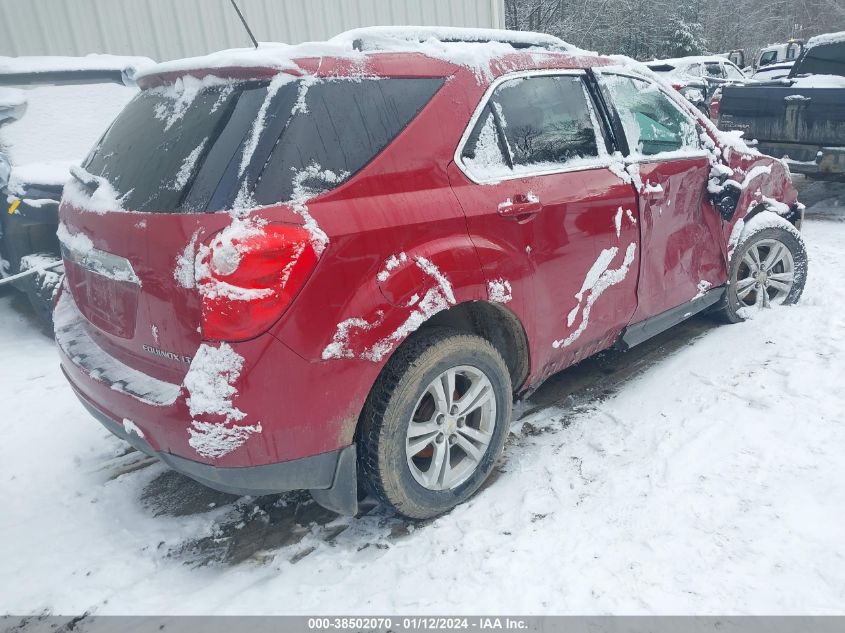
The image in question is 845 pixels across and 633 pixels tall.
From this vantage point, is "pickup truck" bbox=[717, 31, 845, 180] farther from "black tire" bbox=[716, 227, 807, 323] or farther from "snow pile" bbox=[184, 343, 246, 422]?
"snow pile" bbox=[184, 343, 246, 422]

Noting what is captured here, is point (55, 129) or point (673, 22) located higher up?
point (673, 22)

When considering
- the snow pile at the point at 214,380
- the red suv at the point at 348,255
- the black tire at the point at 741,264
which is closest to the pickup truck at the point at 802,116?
the black tire at the point at 741,264

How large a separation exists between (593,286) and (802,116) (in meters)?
6.11

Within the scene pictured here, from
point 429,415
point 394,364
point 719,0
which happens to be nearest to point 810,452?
point 429,415

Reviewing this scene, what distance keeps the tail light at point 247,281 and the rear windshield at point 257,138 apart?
0.15 metres

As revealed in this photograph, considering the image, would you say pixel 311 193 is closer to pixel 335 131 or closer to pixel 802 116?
pixel 335 131

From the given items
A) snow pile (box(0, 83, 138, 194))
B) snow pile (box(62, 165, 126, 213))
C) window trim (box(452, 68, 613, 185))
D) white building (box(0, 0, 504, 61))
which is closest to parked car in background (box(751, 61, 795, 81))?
white building (box(0, 0, 504, 61))

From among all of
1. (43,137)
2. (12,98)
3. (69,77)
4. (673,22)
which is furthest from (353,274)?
(673,22)

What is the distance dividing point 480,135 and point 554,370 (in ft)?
4.17

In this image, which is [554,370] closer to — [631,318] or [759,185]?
[631,318]

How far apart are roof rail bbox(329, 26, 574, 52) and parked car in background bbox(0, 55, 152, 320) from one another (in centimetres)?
319

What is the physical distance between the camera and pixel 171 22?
7.59 meters

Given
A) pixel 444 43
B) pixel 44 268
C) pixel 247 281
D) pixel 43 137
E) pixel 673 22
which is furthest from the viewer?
pixel 673 22

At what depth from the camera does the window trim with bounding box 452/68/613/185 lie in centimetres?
239
